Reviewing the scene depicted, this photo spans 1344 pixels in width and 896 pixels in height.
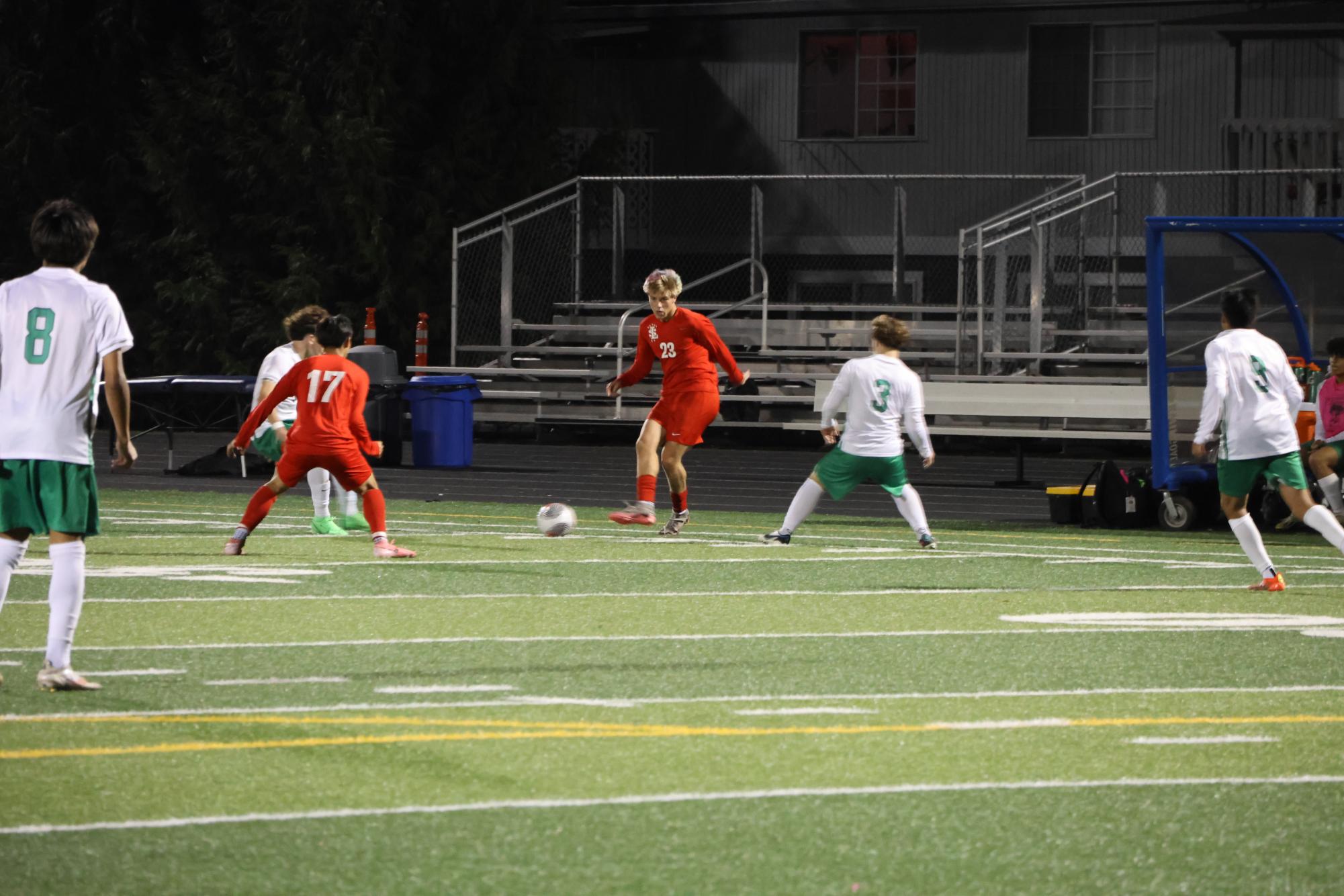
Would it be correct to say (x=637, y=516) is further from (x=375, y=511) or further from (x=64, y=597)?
(x=64, y=597)

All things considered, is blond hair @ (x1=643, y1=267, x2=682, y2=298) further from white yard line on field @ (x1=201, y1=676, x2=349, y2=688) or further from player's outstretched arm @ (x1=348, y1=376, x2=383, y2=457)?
white yard line on field @ (x1=201, y1=676, x2=349, y2=688)

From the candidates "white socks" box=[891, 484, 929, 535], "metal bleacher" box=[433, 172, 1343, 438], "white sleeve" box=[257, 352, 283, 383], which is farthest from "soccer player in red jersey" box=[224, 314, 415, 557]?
"metal bleacher" box=[433, 172, 1343, 438]

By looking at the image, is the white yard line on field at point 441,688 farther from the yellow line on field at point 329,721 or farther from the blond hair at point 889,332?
the blond hair at point 889,332

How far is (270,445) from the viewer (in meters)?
16.9

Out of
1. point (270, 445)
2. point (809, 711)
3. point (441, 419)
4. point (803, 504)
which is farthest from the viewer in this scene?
point (441, 419)

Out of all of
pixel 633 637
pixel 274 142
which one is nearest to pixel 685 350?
pixel 633 637

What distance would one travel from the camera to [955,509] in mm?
19531

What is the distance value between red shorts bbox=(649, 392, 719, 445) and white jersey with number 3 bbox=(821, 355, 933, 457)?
1889 mm

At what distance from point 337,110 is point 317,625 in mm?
21742

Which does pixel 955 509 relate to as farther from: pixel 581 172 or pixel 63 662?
pixel 581 172

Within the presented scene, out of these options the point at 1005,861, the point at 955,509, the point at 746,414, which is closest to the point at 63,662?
the point at 1005,861

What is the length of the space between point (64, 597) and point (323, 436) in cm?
556

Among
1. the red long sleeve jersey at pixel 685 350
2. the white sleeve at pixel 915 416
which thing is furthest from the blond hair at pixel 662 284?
the white sleeve at pixel 915 416

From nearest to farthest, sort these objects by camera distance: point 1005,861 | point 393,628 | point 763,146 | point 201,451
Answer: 1. point 1005,861
2. point 393,628
3. point 201,451
4. point 763,146
